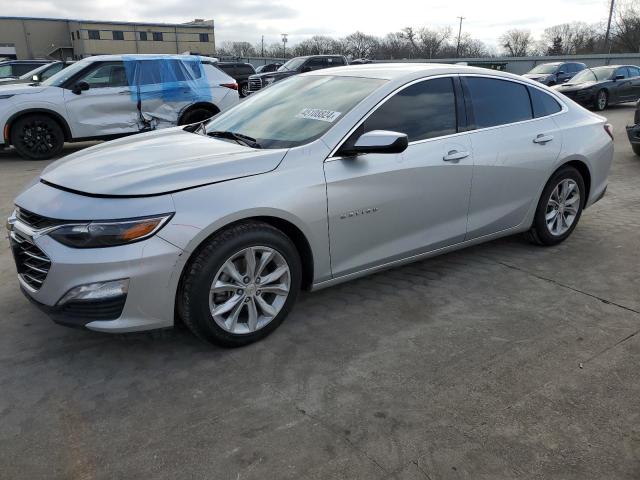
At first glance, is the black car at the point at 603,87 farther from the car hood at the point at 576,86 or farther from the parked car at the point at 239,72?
the parked car at the point at 239,72

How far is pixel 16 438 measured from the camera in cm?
251

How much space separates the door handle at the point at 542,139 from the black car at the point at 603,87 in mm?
13463

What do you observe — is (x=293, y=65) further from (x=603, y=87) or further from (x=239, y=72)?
(x=603, y=87)

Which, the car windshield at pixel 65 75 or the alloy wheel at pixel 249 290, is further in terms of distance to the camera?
the car windshield at pixel 65 75

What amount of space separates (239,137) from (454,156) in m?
1.57

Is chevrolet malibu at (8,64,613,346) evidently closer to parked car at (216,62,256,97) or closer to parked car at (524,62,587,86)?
parked car at (524,62,587,86)

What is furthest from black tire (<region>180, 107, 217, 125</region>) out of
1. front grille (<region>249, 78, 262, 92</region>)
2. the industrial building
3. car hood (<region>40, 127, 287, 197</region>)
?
the industrial building

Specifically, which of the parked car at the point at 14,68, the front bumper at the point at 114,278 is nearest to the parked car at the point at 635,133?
the front bumper at the point at 114,278

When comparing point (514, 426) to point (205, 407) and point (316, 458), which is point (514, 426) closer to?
point (316, 458)

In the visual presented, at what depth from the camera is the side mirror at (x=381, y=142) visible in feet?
10.8

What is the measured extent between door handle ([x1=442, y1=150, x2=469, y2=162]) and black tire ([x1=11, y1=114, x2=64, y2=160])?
307 inches

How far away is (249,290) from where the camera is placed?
316cm

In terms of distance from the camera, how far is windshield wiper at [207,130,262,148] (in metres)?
3.57

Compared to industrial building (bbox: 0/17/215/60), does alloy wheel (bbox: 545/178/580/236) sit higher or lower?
lower
